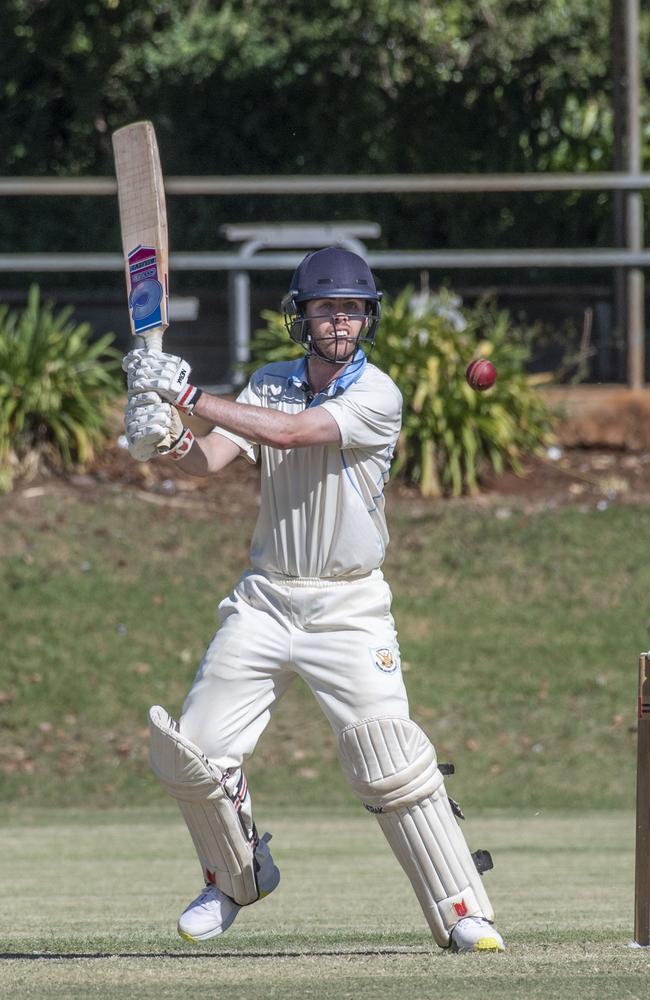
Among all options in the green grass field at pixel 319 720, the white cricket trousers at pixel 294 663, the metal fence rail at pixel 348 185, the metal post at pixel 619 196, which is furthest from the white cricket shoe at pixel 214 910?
the metal post at pixel 619 196

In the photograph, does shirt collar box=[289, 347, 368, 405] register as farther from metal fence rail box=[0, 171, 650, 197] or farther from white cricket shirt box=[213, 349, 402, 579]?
metal fence rail box=[0, 171, 650, 197]

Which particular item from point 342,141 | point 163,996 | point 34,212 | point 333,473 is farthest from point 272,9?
point 163,996

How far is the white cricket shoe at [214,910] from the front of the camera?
4949 millimetres

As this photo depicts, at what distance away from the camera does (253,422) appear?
480 centimetres

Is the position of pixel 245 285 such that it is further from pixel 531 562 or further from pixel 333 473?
pixel 333 473

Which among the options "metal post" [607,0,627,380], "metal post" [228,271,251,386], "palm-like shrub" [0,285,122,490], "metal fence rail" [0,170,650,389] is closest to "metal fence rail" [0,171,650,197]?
"metal fence rail" [0,170,650,389]

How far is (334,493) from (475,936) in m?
1.32

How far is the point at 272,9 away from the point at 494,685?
9.06m

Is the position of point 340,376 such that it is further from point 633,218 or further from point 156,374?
point 633,218

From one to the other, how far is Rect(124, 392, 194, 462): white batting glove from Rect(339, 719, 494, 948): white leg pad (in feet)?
3.16

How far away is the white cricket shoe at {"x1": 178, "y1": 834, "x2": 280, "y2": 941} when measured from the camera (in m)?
4.95

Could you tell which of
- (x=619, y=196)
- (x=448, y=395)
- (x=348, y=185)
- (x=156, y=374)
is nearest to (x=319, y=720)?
(x=448, y=395)

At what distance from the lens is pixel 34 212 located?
16.1m

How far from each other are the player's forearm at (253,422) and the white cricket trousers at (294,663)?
0.45m
